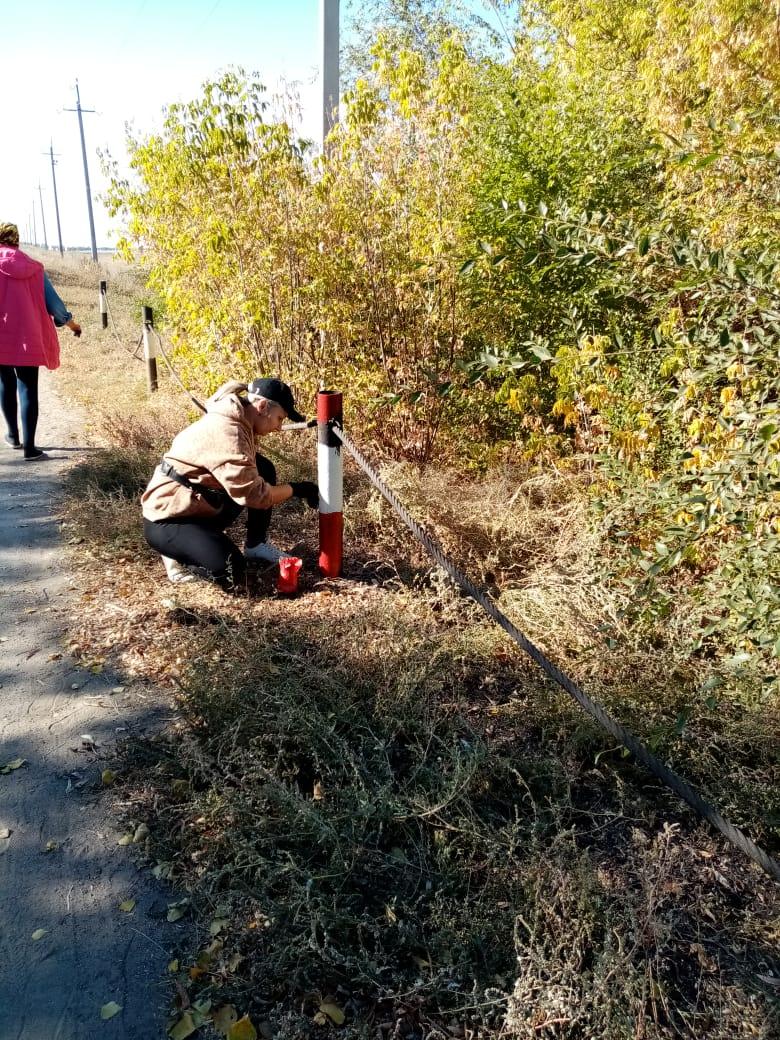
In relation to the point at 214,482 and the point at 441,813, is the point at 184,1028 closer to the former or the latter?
the point at 441,813

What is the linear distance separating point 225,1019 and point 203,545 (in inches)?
98.5

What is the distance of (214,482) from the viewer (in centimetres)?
417

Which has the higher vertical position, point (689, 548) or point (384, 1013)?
point (689, 548)

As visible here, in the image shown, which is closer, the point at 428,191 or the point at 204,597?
the point at 204,597

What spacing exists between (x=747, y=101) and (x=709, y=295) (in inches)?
120

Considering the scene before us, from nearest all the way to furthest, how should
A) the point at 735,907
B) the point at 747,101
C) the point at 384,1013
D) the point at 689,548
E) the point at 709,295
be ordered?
1. the point at 384,1013
2. the point at 735,907
3. the point at 709,295
4. the point at 689,548
5. the point at 747,101

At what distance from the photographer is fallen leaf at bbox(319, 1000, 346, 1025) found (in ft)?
6.36

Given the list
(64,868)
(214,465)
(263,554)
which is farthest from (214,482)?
(64,868)

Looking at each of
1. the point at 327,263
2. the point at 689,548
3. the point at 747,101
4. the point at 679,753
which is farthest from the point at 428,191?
the point at 679,753

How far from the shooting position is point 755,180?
163 inches

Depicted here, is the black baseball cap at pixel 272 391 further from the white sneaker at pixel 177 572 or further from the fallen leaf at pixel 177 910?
the fallen leaf at pixel 177 910

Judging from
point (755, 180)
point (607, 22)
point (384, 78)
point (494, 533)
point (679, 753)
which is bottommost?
point (679, 753)

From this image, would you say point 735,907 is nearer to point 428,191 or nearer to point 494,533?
point 494,533

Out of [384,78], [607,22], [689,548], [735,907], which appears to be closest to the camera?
[735,907]
